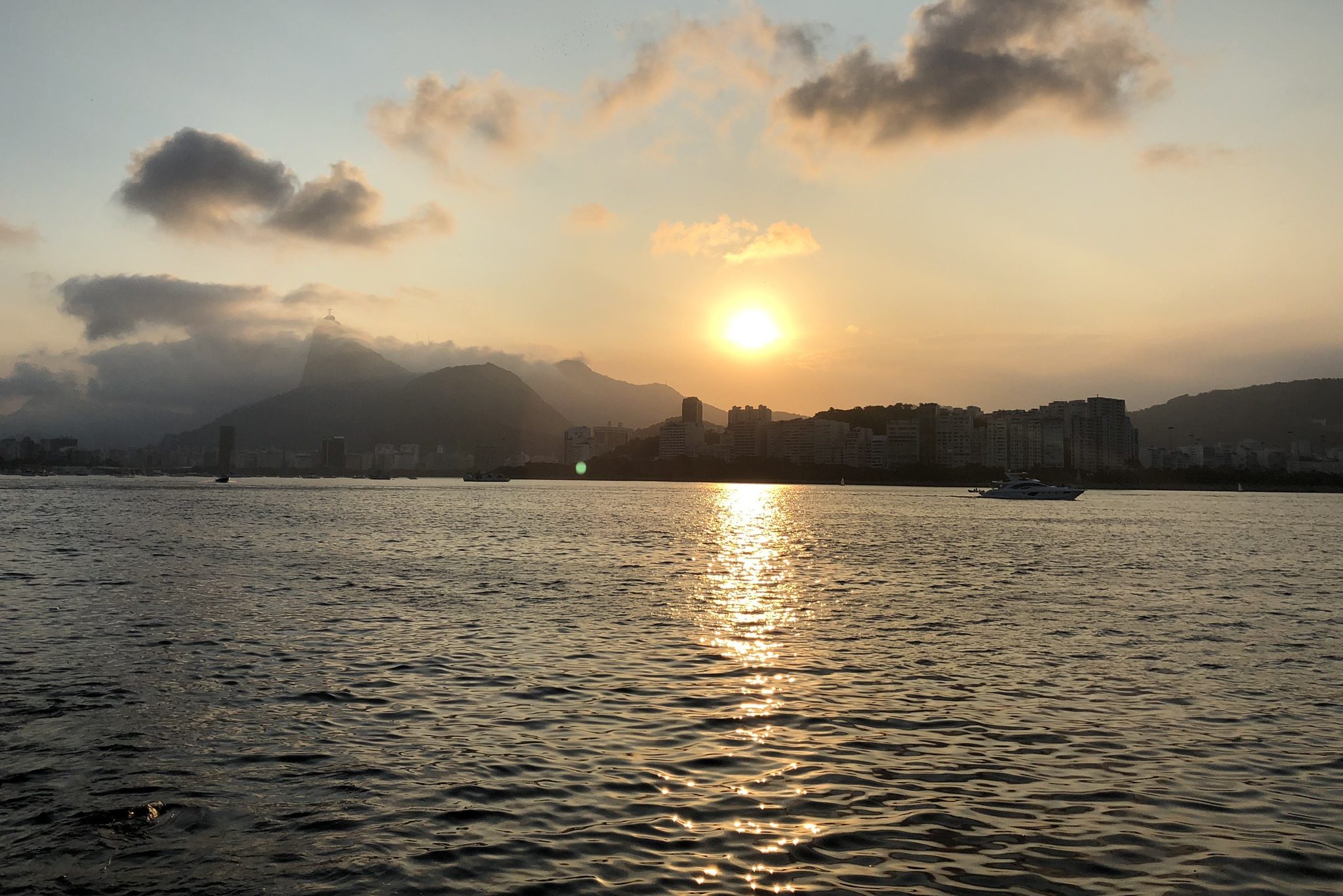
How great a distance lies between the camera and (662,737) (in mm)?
16891

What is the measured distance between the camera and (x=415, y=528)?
289 ft

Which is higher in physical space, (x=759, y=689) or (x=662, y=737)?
(x=662, y=737)

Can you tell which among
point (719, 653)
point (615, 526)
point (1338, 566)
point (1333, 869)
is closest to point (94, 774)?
point (719, 653)

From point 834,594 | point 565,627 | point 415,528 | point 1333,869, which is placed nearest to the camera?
point 1333,869

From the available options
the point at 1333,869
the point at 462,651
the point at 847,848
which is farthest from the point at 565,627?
the point at 1333,869

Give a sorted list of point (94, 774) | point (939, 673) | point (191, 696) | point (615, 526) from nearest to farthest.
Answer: point (94, 774) → point (191, 696) → point (939, 673) → point (615, 526)

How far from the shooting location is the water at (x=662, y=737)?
1106cm

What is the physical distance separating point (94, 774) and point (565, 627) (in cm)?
1694

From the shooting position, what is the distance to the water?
11.1 metres

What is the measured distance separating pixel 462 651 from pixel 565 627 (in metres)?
5.18

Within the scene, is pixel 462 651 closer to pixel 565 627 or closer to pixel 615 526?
pixel 565 627

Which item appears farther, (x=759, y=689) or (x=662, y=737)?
(x=759, y=689)

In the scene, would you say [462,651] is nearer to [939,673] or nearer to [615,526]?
[939,673]

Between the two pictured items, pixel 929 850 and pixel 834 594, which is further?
pixel 834 594
